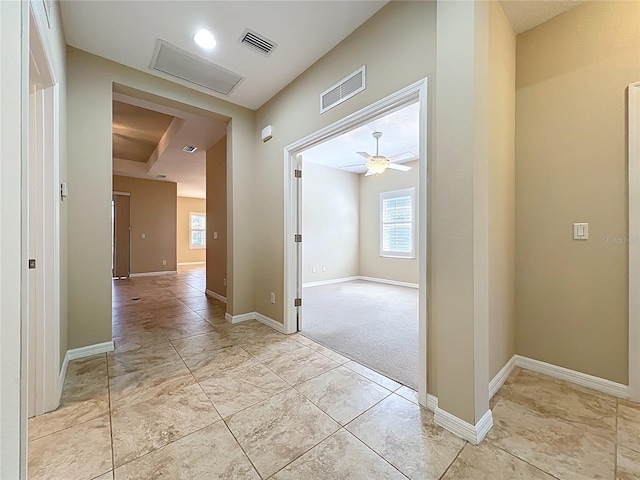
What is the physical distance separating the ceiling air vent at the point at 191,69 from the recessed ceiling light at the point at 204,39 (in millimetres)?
204

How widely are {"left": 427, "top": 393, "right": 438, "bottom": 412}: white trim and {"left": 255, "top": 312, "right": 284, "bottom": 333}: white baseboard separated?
171 cm

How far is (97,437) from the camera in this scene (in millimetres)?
1384

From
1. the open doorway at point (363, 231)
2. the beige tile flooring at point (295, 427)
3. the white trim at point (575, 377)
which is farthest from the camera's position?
the open doorway at point (363, 231)

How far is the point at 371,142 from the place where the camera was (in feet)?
15.6

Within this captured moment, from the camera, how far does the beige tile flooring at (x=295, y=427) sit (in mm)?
1188

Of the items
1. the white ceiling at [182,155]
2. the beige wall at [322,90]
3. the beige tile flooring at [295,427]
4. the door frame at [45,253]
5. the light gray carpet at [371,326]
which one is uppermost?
the white ceiling at [182,155]

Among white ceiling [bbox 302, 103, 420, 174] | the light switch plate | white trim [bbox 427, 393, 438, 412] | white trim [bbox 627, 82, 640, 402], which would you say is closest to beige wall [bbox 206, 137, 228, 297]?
white ceiling [bbox 302, 103, 420, 174]

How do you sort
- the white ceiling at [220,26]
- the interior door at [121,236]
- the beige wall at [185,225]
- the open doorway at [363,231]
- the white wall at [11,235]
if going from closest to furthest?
1. the white wall at [11,235]
2. the white ceiling at [220,26]
3. the open doorway at [363,231]
4. the interior door at [121,236]
5. the beige wall at [185,225]

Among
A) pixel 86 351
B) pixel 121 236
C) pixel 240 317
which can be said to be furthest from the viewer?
pixel 121 236

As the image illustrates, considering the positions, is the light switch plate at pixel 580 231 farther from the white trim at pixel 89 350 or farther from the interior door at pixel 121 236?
the interior door at pixel 121 236

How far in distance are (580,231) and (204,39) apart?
3310 millimetres

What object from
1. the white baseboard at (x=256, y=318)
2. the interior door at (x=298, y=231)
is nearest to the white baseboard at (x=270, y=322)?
the white baseboard at (x=256, y=318)

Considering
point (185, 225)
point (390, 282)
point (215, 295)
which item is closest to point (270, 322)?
point (215, 295)

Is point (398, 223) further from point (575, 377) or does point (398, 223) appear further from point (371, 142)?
point (575, 377)
